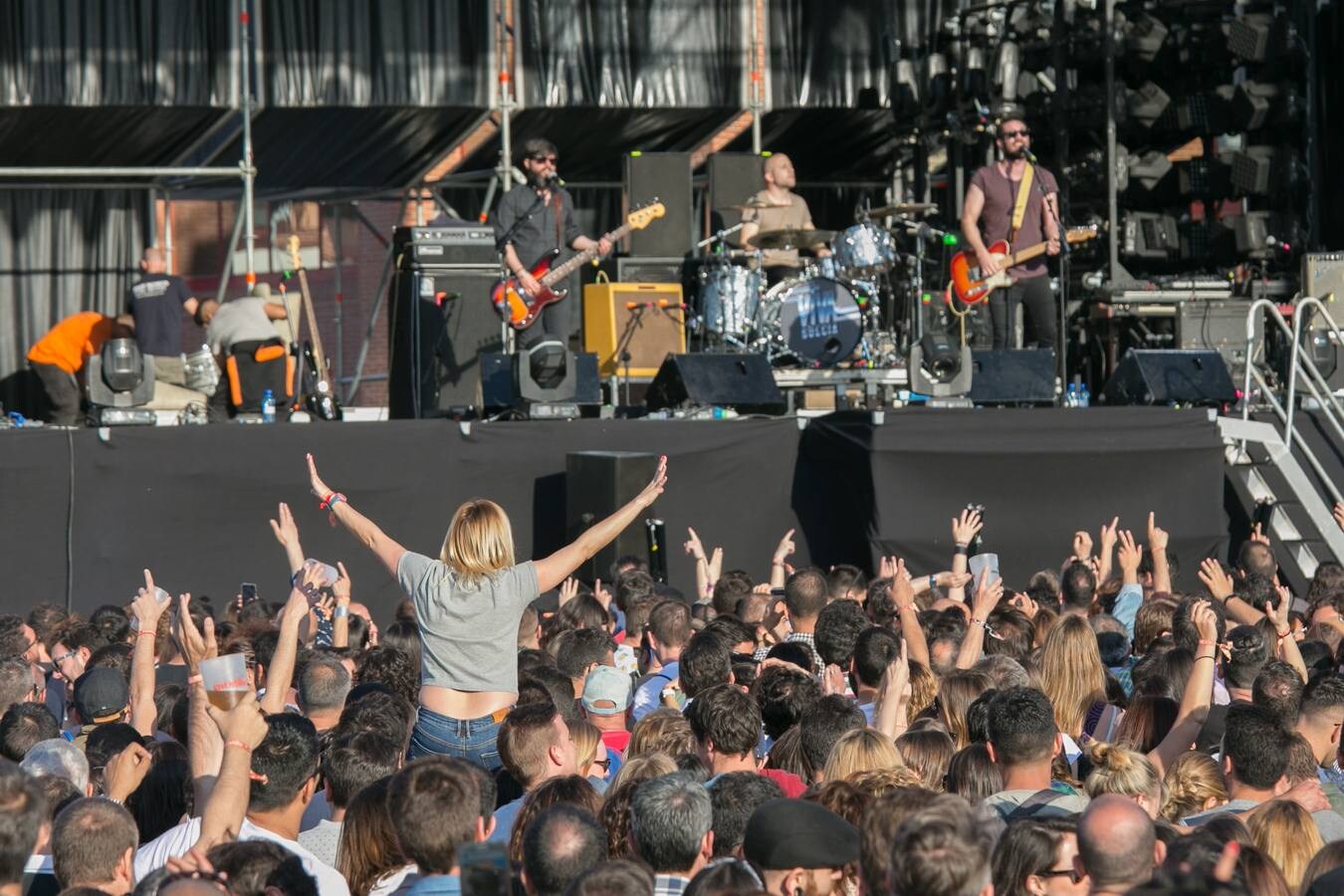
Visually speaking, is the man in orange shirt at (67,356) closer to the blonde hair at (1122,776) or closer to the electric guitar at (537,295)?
the electric guitar at (537,295)

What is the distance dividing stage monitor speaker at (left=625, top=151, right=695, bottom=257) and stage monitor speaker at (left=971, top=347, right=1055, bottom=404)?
411cm

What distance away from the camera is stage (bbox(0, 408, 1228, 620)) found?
11883mm

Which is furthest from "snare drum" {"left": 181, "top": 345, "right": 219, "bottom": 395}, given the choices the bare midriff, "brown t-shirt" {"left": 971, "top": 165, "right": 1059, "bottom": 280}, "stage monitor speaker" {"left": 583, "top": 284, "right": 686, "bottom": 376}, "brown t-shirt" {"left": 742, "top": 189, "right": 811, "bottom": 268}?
the bare midriff

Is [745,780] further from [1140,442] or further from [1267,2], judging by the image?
[1267,2]

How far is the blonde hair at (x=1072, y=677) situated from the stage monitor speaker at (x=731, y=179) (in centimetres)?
1138

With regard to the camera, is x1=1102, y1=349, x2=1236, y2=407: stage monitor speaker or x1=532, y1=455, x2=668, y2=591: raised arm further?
x1=1102, y1=349, x2=1236, y2=407: stage monitor speaker

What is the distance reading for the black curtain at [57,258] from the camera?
18.9 meters

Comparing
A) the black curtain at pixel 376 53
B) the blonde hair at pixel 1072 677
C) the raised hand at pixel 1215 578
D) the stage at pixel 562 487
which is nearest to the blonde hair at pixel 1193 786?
the blonde hair at pixel 1072 677

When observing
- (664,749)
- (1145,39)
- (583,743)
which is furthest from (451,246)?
(664,749)

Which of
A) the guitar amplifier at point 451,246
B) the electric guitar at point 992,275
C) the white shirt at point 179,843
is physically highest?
the guitar amplifier at point 451,246

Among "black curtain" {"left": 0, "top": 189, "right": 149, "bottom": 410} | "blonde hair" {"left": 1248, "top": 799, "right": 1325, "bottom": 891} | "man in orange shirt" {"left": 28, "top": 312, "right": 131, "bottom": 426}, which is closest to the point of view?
"blonde hair" {"left": 1248, "top": 799, "right": 1325, "bottom": 891}

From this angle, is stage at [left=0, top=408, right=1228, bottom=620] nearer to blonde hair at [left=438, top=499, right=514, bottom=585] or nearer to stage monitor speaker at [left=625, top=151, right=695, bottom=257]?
stage monitor speaker at [left=625, top=151, right=695, bottom=257]

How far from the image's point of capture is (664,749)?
551 centimetres

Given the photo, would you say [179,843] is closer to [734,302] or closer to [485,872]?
[485,872]
